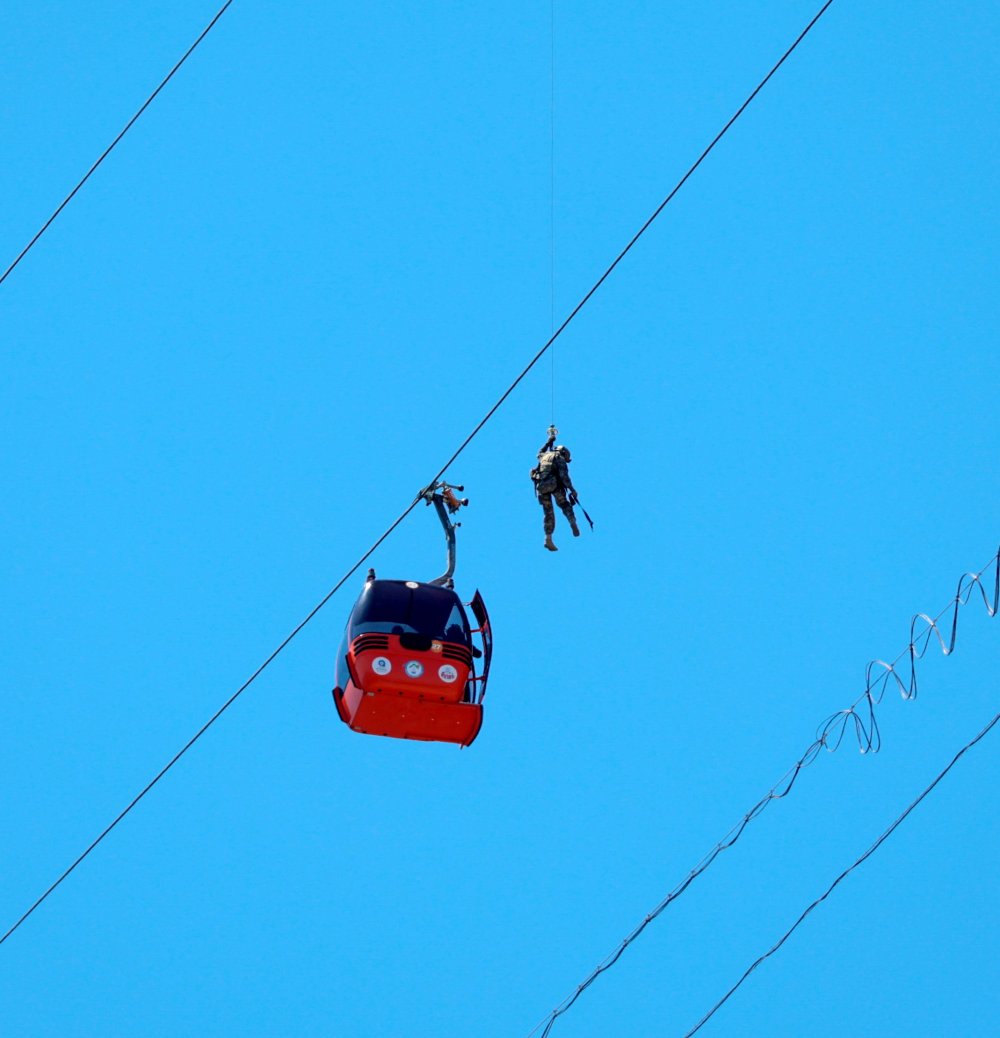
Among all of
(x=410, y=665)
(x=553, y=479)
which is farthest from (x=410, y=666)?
(x=553, y=479)

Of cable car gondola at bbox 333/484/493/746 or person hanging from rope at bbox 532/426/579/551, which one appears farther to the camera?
person hanging from rope at bbox 532/426/579/551

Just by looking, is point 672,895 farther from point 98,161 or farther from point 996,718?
point 98,161

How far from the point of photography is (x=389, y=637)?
17609 mm

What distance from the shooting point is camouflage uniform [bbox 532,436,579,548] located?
19.2 metres

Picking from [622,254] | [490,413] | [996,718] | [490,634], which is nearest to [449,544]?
[490,634]

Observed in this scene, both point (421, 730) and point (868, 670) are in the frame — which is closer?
point (868, 670)

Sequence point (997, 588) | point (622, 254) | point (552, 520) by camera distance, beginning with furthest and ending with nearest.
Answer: point (552, 520) → point (622, 254) → point (997, 588)

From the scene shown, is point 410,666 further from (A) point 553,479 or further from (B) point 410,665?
(A) point 553,479

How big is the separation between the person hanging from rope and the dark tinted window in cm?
168

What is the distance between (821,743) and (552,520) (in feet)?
18.6

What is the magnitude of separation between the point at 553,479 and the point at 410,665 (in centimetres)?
259

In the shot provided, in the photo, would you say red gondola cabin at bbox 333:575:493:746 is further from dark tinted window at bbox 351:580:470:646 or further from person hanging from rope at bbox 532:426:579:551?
person hanging from rope at bbox 532:426:579:551

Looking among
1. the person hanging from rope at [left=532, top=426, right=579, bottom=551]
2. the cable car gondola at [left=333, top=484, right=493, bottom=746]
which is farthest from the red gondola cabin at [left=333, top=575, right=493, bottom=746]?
the person hanging from rope at [left=532, top=426, right=579, bottom=551]

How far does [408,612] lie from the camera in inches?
699
